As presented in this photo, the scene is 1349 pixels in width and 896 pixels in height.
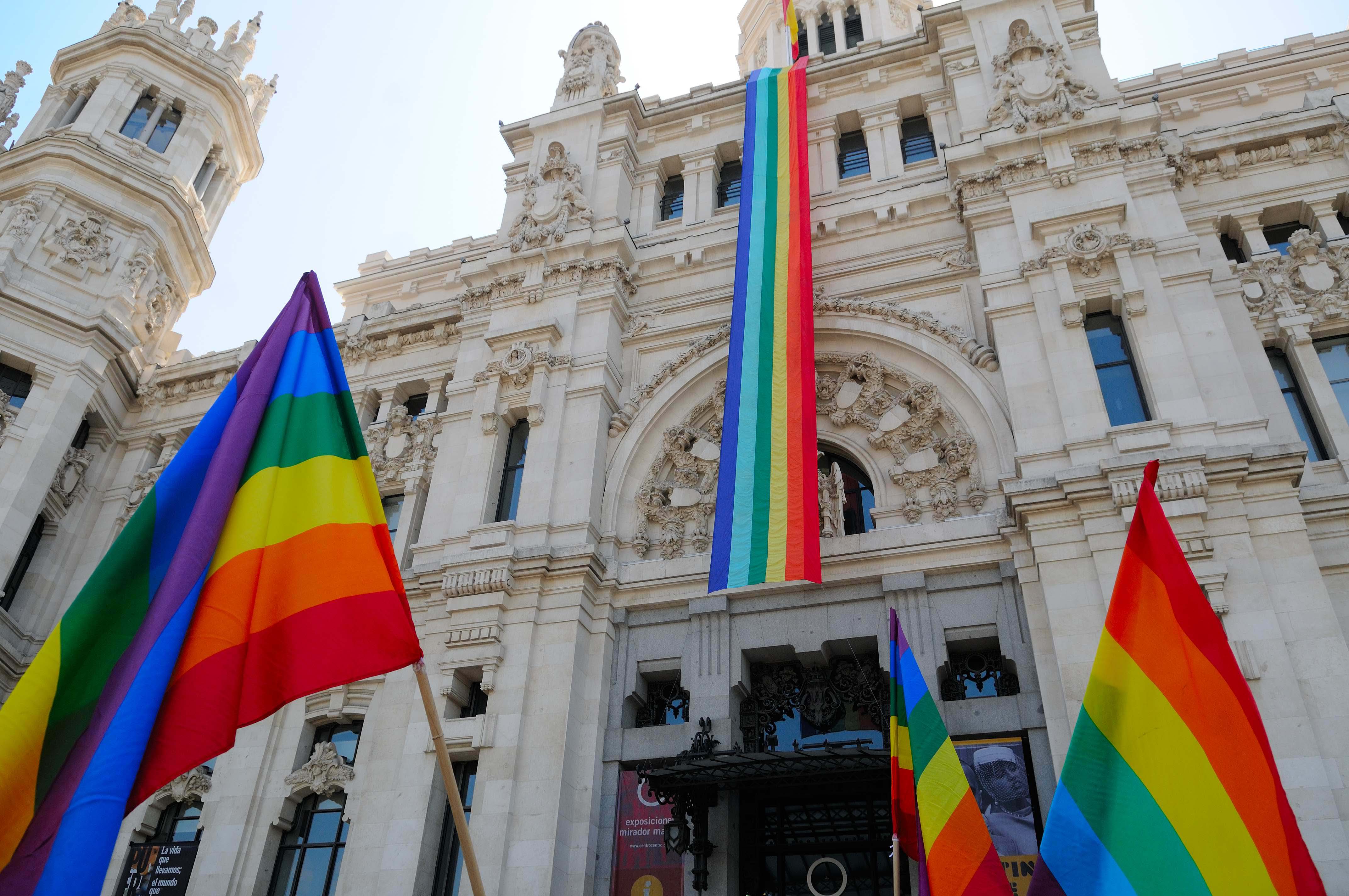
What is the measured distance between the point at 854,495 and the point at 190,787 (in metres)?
14.5

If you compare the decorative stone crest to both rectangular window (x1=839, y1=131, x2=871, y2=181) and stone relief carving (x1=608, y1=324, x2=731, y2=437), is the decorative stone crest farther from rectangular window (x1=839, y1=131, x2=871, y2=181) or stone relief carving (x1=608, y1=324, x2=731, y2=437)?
rectangular window (x1=839, y1=131, x2=871, y2=181)

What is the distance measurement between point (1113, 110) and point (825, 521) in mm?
10498

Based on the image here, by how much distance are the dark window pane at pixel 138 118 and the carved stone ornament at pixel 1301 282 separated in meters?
31.5

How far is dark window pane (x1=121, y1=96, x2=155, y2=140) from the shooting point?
31.9m

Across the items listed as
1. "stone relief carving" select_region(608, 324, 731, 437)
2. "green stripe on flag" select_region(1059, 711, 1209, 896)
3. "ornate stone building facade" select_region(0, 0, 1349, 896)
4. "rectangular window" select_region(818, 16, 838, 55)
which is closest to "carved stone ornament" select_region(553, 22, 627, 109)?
"ornate stone building facade" select_region(0, 0, 1349, 896)

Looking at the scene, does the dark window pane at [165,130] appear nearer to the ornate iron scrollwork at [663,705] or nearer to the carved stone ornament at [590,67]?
the carved stone ornament at [590,67]

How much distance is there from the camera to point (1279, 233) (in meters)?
21.0

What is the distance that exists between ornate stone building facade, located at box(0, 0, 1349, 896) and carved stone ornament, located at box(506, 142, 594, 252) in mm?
140

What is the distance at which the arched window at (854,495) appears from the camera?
19.1m

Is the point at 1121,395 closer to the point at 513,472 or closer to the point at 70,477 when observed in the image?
the point at 513,472

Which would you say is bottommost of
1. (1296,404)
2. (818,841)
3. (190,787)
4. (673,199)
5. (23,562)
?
(818,841)

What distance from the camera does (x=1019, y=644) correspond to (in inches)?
635

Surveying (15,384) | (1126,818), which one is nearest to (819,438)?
→ (1126,818)

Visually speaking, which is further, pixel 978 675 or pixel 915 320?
pixel 915 320
